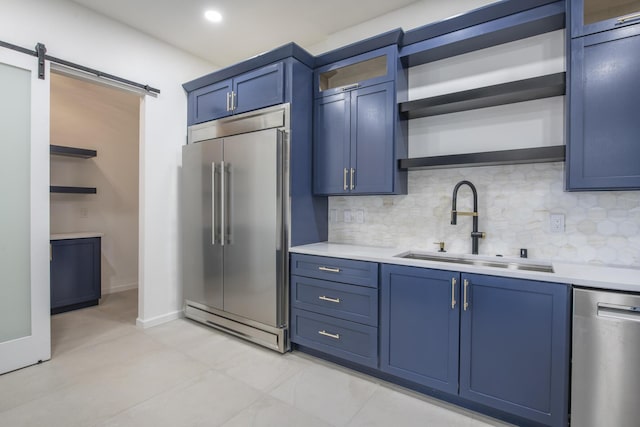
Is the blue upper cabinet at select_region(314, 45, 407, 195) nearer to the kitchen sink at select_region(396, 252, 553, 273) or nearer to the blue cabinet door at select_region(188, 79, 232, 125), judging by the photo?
the kitchen sink at select_region(396, 252, 553, 273)

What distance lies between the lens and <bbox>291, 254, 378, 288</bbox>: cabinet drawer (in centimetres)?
224

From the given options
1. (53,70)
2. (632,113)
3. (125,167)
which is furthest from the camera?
(125,167)

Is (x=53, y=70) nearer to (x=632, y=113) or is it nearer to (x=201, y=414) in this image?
(x=201, y=414)

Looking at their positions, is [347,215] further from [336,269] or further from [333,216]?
[336,269]

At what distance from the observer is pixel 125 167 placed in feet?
15.3

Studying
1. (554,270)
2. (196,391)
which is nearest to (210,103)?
(196,391)

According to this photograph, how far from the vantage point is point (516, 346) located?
1.74 metres

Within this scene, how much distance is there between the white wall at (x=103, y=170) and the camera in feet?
13.3

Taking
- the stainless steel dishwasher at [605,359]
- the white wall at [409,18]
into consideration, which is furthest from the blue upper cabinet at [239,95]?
the stainless steel dishwasher at [605,359]

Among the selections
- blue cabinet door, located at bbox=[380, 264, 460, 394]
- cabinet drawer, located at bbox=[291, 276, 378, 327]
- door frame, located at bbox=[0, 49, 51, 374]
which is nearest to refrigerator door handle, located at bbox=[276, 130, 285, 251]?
cabinet drawer, located at bbox=[291, 276, 378, 327]

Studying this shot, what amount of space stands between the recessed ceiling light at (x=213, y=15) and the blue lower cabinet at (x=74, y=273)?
2.84 metres

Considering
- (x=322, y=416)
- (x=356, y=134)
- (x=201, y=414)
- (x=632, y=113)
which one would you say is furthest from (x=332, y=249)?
(x=632, y=113)

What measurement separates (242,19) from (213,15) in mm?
258

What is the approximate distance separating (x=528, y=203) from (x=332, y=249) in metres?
1.47
